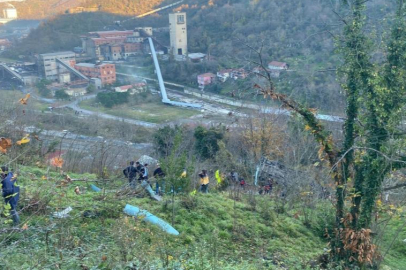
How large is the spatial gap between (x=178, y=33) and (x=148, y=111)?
1491 cm

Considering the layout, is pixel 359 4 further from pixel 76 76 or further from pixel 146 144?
pixel 76 76

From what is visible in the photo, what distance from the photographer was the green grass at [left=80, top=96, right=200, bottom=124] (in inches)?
909

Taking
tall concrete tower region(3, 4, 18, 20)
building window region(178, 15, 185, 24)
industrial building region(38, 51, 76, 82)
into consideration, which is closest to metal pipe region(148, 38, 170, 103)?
building window region(178, 15, 185, 24)

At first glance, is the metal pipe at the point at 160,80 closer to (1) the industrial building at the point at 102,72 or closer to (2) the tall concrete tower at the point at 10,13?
(1) the industrial building at the point at 102,72

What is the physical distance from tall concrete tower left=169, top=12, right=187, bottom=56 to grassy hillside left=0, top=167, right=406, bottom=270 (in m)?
31.7

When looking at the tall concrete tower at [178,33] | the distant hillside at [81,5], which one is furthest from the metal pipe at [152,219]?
the distant hillside at [81,5]

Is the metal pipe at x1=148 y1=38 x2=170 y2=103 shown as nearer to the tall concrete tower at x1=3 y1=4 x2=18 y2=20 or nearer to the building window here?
the building window

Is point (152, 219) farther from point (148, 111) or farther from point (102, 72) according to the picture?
point (102, 72)

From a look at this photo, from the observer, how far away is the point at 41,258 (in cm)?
335

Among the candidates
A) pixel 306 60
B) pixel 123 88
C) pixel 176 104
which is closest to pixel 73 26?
pixel 123 88

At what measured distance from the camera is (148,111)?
2505cm

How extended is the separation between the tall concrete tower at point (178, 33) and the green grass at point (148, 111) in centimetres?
1182

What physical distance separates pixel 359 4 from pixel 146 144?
42.1ft

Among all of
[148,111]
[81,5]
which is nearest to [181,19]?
[148,111]
